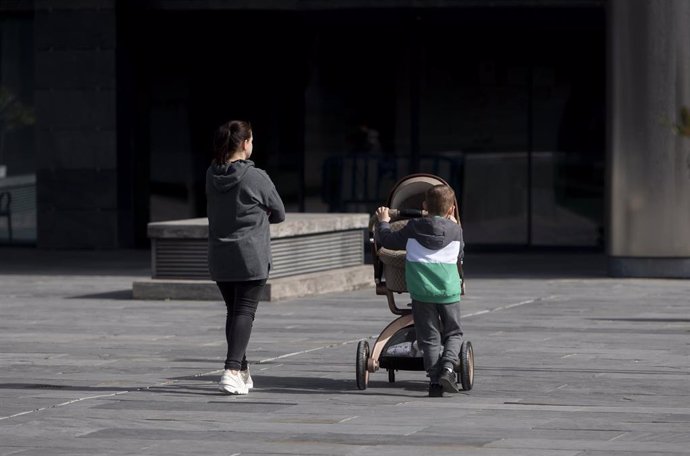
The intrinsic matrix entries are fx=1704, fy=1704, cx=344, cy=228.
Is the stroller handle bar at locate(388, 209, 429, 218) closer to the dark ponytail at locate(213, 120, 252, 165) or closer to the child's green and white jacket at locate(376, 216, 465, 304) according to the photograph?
the child's green and white jacket at locate(376, 216, 465, 304)

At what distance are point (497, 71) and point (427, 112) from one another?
3.99 feet

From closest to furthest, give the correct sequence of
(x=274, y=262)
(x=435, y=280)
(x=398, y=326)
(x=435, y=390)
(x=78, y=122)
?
(x=435, y=390) → (x=435, y=280) → (x=398, y=326) → (x=274, y=262) → (x=78, y=122)

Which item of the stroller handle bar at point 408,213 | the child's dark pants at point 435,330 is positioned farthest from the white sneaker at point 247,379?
the stroller handle bar at point 408,213

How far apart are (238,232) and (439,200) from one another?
4.15 ft

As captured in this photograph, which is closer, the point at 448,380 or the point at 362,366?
the point at 448,380

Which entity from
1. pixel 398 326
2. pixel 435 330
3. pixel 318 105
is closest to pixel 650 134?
pixel 318 105

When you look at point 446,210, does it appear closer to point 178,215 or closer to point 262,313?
point 262,313

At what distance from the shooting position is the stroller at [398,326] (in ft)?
34.9

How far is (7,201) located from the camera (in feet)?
86.5

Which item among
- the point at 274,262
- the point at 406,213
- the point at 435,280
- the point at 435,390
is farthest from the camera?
the point at 274,262

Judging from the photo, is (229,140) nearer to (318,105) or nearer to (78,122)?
(318,105)

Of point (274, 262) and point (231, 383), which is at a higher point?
point (274, 262)

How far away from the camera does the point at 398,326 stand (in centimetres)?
1103

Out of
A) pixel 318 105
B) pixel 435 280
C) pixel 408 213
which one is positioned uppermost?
pixel 318 105
